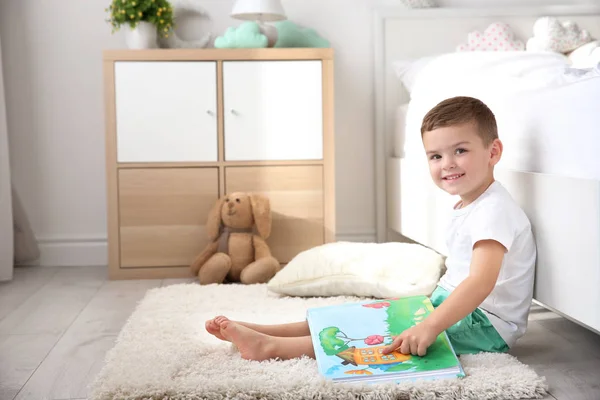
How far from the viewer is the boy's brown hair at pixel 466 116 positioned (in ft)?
4.99

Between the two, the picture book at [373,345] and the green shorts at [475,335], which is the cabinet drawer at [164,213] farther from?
the green shorts at [475,335]

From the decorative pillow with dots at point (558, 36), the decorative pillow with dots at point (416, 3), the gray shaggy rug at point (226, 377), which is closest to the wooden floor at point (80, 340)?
the gray shaggy rug at point (226, 377)

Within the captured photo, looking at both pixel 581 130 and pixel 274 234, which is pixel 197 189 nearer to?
pixel 274 234

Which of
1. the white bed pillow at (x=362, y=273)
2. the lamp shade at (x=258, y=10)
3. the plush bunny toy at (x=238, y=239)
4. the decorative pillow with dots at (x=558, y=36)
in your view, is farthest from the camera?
the decorative pillow with dots at (x=558, y=36)

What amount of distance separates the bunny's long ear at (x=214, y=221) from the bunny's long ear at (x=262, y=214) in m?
0.11

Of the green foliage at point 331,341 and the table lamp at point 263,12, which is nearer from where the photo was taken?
the green foliage at point 331,341

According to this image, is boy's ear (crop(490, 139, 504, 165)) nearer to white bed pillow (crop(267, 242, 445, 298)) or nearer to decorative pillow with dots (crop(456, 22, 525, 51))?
white bed pillow (crop(267, 242, 445, 298))

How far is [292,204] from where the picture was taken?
261 cm

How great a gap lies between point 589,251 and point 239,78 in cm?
155

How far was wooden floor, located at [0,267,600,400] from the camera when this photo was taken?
1395mm

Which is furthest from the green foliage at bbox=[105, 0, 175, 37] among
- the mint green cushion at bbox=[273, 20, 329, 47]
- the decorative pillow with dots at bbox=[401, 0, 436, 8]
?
the decorative pillow with dots at bbox=[401, 0, 436, 8]

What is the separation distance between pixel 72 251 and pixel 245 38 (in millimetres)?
1096

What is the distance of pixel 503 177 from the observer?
170 cm

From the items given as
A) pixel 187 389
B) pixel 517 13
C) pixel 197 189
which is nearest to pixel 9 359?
pixel 187 389
